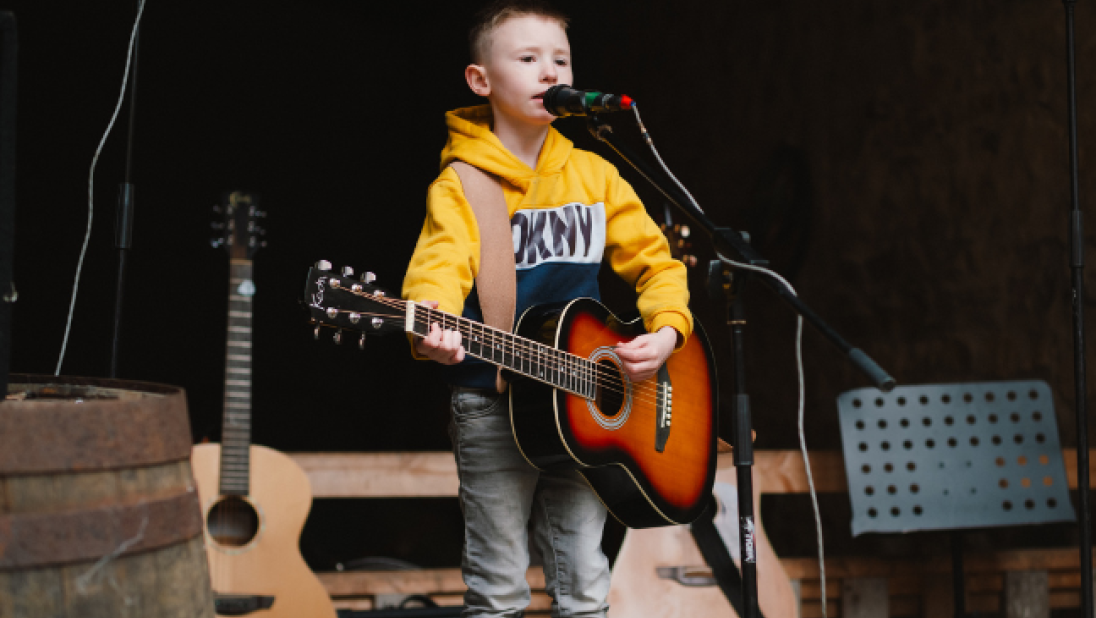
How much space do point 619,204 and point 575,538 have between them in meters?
0.64

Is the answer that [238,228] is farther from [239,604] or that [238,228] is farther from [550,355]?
[550,355]

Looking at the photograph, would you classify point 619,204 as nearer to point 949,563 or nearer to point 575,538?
point 575,538

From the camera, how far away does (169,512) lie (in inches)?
42.0

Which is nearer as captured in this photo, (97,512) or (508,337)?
(97,512)

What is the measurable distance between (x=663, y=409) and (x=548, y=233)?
17.7 inches

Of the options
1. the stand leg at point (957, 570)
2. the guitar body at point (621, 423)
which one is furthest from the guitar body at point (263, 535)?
the stand leg at point (957, 570)

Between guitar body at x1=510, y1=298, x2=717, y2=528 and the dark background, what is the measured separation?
4.92 ft

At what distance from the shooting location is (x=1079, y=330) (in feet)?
7.08

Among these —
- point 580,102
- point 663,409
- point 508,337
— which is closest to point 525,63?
point 580,102

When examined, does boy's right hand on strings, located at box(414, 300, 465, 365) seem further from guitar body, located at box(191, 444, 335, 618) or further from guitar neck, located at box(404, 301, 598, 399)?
guitar body, located at box(191, 444, 335, 618)

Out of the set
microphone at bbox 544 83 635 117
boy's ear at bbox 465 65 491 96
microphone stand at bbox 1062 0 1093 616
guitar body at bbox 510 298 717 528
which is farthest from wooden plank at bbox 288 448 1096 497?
microphone at bbox 544 83 635 117

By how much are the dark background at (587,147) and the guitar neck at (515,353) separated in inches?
76.4

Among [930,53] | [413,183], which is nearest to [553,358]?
[930,53]

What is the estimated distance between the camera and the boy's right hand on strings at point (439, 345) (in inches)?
58.2
